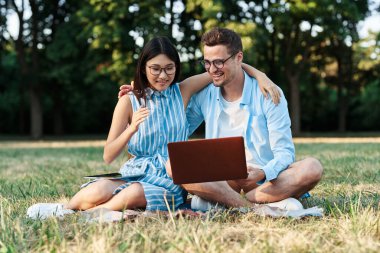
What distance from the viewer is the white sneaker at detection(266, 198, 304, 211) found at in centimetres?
389

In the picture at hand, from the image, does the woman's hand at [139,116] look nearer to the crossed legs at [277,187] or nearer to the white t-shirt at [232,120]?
the crossed legs at [277,187]

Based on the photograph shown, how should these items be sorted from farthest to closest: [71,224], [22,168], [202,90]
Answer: [22,168] < [202,90] < [71,224]

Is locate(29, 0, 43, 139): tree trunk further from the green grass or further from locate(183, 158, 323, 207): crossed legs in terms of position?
locate(183, 158, 323, 207): crossed legs

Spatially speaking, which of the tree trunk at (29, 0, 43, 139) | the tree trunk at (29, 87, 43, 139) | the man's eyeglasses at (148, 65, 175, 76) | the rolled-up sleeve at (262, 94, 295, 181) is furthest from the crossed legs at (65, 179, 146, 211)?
the tree trunk at (29, 87, 43, 139)

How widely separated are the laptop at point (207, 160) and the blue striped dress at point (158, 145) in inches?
20.0

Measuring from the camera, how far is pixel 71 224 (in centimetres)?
337

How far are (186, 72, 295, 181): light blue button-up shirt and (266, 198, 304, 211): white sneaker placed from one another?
0.20 m

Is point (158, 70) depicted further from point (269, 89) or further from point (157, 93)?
point (269, 89)

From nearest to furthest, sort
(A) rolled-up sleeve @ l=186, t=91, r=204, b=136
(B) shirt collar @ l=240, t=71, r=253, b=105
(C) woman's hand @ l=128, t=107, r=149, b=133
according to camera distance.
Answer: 1. (C) woman's hand @ l=128, t=107, r=149, b=133
2. (B) shirt collar @ l=240, t=71, r=253, b=105
3. (A) rolled-up sleeve @ l=186, t=91, r=204, b=136

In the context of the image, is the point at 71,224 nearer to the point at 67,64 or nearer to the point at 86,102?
the point at 67,64

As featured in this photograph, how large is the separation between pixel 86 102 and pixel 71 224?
28837 millimetres

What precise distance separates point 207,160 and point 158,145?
80cm

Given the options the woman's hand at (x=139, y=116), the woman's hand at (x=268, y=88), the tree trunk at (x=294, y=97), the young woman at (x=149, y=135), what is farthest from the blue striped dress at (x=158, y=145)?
the tree trunk at (x=294, y=97)

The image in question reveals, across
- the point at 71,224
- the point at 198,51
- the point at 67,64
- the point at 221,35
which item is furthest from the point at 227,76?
the point at 67,64
